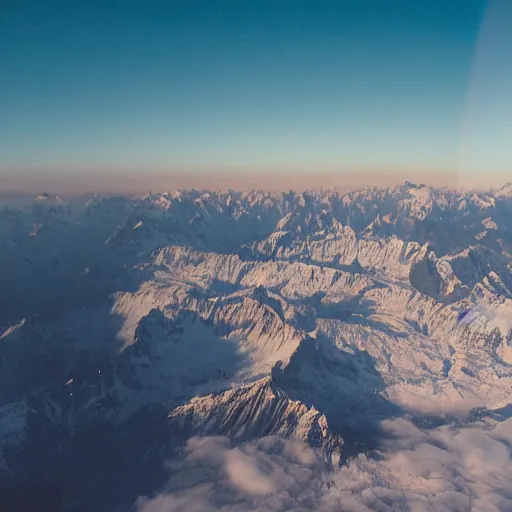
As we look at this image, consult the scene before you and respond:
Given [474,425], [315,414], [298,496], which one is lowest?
[474,425]

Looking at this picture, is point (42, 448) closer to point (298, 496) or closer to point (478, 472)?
point (298, 496)

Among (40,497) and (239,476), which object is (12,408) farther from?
(239,476)

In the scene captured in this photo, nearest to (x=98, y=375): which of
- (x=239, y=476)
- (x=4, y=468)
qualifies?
(x=4, y=468)

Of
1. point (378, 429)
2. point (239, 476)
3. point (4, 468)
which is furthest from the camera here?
point (378, 429)

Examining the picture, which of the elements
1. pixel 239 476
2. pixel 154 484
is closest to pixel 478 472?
pixel 239 476

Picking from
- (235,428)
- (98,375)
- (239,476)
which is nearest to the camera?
(239,476)

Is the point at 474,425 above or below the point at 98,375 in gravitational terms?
below

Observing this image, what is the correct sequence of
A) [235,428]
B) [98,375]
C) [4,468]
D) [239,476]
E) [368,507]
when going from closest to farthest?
[368,507] → [239,476] → [4,468] → [235,428] → [98,375]

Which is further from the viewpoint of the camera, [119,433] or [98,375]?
[98,375]

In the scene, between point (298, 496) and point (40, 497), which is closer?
point (298, 496)
